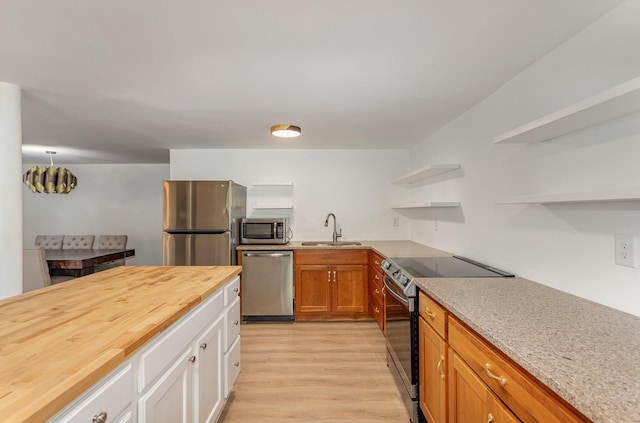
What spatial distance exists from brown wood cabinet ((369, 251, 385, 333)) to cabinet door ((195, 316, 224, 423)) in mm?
1732

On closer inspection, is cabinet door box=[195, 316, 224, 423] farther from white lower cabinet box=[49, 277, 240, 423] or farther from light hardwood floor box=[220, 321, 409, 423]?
light hardwood floor box=[220, 321, 409, 423]

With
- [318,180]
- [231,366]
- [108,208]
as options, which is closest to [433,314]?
[231,366]

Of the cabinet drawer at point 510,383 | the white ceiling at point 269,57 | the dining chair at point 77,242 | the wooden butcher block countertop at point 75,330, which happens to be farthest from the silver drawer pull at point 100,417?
the dining chair at point 77,242

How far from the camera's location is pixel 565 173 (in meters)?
1.60

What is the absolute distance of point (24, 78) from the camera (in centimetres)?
204

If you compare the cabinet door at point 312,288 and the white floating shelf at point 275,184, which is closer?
the cabinet door at point 312,288

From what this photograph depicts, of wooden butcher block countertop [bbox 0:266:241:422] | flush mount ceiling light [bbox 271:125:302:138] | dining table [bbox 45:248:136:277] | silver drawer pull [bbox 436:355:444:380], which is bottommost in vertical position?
silver drawer pull [bbox 436:355:444:380]

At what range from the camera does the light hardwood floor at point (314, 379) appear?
199 cm

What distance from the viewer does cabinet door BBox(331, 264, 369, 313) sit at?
11.9 ft

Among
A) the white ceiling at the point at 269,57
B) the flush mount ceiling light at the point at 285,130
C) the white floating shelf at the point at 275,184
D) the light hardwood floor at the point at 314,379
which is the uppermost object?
the white ceiling at the point at 269,57

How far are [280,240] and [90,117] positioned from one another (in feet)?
7.56

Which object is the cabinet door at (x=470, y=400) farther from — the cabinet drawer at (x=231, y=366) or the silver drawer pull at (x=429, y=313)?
the cabinet drawer at (x=231, y=366)

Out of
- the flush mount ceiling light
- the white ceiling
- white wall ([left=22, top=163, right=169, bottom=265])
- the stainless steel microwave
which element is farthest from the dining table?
the flush mount ceiling light

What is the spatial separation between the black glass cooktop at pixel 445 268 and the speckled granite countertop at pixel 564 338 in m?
0.28
